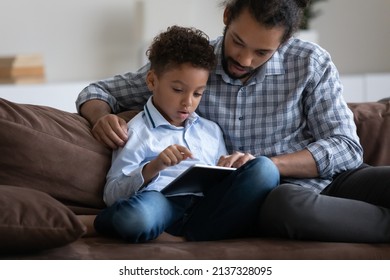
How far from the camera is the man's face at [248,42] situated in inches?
73.2

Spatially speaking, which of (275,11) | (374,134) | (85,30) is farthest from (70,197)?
(85,30)

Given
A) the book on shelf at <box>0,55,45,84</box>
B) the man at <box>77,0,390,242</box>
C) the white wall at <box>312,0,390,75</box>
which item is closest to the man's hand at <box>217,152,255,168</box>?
the man at <box>77,0,390,242</box>

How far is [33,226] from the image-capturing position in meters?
1.43

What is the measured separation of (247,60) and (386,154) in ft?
1.74

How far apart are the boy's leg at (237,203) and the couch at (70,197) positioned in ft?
0.20

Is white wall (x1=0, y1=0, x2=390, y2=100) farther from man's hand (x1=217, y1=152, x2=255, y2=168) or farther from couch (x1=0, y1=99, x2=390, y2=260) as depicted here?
man's hand (x1=217, y1=152, x2=255, y2=168)

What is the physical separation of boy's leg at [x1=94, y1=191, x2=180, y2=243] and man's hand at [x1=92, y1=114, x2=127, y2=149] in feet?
0.65

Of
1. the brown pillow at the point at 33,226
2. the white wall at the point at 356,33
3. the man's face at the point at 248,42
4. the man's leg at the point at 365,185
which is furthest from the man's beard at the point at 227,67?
the white wall at the point at 356,33

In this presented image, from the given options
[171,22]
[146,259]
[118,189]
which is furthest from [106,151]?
[171,22]

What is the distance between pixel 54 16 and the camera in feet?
13.9

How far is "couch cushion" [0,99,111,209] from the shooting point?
1.76m

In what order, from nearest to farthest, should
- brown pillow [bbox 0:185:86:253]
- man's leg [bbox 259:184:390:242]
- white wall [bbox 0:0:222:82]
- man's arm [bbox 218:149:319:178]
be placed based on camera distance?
brown pillow [bbox 0:185:86:253] → man's leg [bbox 259:184:390:242] → man's arm [bbox 218:149:319:178] → white wall [bbox 0:0:222:82]

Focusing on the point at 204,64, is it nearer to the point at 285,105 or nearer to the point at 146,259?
the point at 285,105

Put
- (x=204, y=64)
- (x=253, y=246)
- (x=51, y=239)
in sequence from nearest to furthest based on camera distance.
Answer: (x=51, y=239) → (x=253, y=246) → (x=204, y=64)
